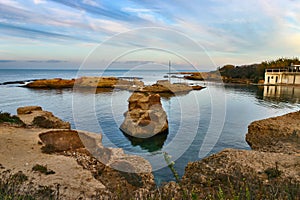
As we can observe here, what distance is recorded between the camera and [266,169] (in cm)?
881

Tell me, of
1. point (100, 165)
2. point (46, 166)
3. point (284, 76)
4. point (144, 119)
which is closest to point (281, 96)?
point (284, 76)

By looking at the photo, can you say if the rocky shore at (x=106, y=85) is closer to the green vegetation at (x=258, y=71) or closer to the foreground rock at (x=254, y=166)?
the green vegetation at (x=258, y=71)

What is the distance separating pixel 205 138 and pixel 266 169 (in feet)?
26.7

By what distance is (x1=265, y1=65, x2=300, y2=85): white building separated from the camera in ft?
180

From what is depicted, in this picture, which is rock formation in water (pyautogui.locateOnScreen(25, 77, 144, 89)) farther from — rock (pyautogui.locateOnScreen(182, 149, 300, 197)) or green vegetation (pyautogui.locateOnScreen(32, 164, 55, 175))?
green vegetation (pyautogui.locateOnScreen(32, 164, 55, 175))

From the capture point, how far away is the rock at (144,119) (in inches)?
706

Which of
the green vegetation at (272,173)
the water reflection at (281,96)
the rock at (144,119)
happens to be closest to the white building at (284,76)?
the water reflection at (281,96)

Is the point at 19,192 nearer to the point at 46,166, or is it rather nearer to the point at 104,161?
the point at 46,166

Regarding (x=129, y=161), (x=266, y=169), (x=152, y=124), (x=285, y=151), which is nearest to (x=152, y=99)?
(x=152, y=124)

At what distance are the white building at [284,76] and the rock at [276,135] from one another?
137 feet

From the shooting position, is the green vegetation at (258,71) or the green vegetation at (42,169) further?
the green vegetation at (258,71)

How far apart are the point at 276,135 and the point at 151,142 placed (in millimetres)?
8469

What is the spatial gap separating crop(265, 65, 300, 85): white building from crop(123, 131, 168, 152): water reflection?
49.3m

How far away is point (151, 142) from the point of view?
17.0m
